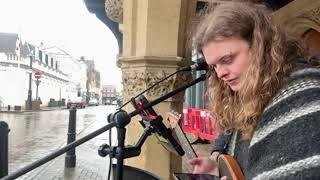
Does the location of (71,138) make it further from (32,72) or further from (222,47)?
(32,72)

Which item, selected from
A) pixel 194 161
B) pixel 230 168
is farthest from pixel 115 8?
pixel 230 168

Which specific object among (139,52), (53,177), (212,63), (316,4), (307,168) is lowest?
(53,177)

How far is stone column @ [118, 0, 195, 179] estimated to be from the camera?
12.9 feet

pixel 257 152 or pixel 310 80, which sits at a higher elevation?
pixel 310 80

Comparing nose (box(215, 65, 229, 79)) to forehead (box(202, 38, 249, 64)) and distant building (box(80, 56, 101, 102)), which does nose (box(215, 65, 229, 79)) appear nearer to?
forehead (box(202, 38, 249, 64))

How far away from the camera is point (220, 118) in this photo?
1.75 m

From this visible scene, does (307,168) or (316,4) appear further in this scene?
(316,4)

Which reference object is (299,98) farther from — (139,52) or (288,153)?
(139,52)

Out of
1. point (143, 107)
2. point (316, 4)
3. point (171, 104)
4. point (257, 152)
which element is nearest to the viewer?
point (257, 152)

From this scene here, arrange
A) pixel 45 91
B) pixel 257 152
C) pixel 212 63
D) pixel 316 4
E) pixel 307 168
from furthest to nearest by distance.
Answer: pixel 45 91 < pixel 316 4 < pixel 212 63 < pixel 257 152 < pixel 307 168

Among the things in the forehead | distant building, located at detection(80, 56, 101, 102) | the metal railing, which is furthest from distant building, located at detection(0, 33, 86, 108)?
the forehead

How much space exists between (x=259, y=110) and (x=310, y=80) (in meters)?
0.15

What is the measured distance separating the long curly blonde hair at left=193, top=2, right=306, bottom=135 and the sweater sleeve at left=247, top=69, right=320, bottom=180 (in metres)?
0.05

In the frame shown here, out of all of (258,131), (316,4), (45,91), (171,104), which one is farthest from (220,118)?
(45,91)
